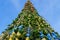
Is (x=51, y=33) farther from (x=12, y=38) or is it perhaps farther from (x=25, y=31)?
(x=12, y=38)

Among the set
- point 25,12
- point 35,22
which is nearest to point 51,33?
point 35,22

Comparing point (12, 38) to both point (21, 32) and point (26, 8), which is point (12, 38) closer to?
point (21, 32)

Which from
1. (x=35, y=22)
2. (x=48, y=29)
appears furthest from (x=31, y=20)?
(x=48, y=29)

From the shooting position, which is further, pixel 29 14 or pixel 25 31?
pixel 29 14

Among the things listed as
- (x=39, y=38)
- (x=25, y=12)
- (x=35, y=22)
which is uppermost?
(x=25, y=12)

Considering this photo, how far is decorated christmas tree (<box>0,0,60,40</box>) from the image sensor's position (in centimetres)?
1167

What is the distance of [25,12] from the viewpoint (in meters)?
12.7

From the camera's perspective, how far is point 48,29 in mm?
12117

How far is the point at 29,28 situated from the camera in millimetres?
11711

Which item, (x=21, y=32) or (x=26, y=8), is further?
(x=26, y=8)

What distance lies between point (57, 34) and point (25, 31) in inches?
80.4

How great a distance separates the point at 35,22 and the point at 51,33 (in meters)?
1.14

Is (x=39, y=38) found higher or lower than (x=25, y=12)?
lower

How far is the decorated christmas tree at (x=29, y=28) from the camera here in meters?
11.7
